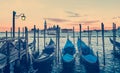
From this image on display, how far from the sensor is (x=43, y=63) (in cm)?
2080

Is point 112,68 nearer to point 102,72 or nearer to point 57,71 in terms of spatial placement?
point 102,72

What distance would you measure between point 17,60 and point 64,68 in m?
4.52

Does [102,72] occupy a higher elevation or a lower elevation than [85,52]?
lower

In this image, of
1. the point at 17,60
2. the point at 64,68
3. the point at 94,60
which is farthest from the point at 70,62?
the point at 17,60

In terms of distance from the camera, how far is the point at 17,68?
63.9ft

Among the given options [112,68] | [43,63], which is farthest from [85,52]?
[43,63]

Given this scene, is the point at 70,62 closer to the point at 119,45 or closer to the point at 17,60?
the point at 17,60

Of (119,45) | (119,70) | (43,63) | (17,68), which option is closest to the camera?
(17,68)

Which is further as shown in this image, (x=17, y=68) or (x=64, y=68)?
(x=64, y=68)

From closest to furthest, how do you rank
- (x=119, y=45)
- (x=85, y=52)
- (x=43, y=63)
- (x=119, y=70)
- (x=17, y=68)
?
1. (x=17, y=68)
2. (x=43, y=63)
3. (x=119, y=70)
4. (x=85, y=52)
5. (x=119, y=45)

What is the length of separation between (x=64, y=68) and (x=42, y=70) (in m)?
2.29

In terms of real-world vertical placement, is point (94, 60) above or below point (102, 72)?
above

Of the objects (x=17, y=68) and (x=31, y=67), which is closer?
(x=17, y=68)

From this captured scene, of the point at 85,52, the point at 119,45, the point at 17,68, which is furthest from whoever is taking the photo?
the point at 119,45
